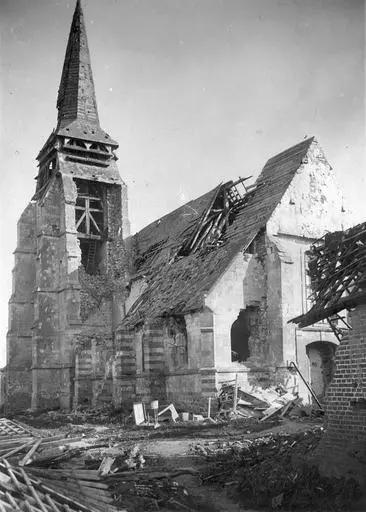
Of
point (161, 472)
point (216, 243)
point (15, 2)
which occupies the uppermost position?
point (15, 2)

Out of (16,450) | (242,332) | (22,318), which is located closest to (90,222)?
(22,318)

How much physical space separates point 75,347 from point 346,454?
23973mm

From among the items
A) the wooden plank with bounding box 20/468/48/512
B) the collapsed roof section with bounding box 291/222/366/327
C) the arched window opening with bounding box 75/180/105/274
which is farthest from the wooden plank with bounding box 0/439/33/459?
the arched window opening with bounding box 75/180/105/274

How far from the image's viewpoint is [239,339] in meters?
24.4

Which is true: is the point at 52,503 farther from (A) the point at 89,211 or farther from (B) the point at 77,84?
(B) the point at 77,84

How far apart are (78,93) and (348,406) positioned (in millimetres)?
33213

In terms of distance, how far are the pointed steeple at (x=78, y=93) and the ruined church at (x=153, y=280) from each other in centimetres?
10

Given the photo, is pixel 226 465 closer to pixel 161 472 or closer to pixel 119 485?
pixel 161 472

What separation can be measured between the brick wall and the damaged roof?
11.5 m

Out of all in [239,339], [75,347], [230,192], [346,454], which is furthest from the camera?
[75,347]

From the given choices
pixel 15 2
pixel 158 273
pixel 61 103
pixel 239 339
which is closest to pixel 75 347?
pixel 158 273

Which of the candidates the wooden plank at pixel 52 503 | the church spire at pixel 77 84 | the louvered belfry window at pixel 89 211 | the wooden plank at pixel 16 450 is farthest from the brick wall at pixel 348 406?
the church spire at pixel 77 84

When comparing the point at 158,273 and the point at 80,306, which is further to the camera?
the point at 80,306

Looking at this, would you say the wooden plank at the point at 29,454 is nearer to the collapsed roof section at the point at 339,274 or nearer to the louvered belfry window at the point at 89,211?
the collapsed roof section at the point at 339,274
